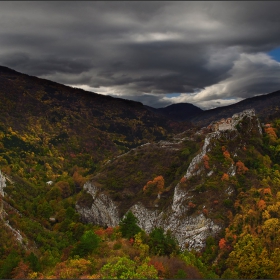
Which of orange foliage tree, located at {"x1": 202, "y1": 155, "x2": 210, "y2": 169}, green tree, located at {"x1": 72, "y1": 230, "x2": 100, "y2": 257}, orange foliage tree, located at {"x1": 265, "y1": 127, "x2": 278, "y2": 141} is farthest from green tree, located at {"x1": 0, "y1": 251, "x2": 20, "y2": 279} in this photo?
orange foliage tree, located at {"x1": 265, "y1": 127, "x2": 278, "y2": 141}

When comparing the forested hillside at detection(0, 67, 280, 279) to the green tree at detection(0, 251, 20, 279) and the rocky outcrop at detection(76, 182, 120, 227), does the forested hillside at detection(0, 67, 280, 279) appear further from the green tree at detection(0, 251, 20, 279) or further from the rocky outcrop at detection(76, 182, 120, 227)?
the rocky outcrop at detection(76, 182, 120, 227)

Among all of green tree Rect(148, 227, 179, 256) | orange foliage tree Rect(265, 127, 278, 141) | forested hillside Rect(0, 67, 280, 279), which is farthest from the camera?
orange foliage tree Rect(265, 127, 278, 141)

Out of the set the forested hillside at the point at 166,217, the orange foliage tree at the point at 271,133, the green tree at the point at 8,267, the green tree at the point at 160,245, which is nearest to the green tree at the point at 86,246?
the forested hillside at the point at 166,217

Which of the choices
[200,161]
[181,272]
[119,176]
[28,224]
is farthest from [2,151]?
[181,272]

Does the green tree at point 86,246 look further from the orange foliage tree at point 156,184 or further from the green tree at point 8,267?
the orange foliage tree at point 156,184

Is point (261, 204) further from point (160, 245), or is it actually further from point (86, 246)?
point (86, 246)

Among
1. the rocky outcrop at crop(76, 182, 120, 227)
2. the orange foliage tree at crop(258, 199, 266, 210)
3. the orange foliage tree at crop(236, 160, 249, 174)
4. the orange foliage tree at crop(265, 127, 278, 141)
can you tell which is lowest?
the rocky outcrop at crop(76, 182, 120, 227)

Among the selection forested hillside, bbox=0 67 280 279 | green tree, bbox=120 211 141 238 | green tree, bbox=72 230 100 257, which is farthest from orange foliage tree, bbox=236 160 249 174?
green tree, bbox=72 230 100 257

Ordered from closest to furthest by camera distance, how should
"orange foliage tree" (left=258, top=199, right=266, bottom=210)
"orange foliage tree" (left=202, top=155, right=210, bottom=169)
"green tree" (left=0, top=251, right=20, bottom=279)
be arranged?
"green tree" (left=0, top=251, right=20, bottom=279) < "orange foliage tree" (left=258, top=199, right=266, bottom=210) < "orange foliage tree" (left=202, top=155, right=210, bottom=169)

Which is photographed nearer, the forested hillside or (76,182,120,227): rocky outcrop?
the forested hillside

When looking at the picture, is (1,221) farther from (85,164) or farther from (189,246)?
(85,164)

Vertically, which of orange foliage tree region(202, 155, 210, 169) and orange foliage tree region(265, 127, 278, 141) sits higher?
orange foliage tree region(265, 127, 278, 141)
